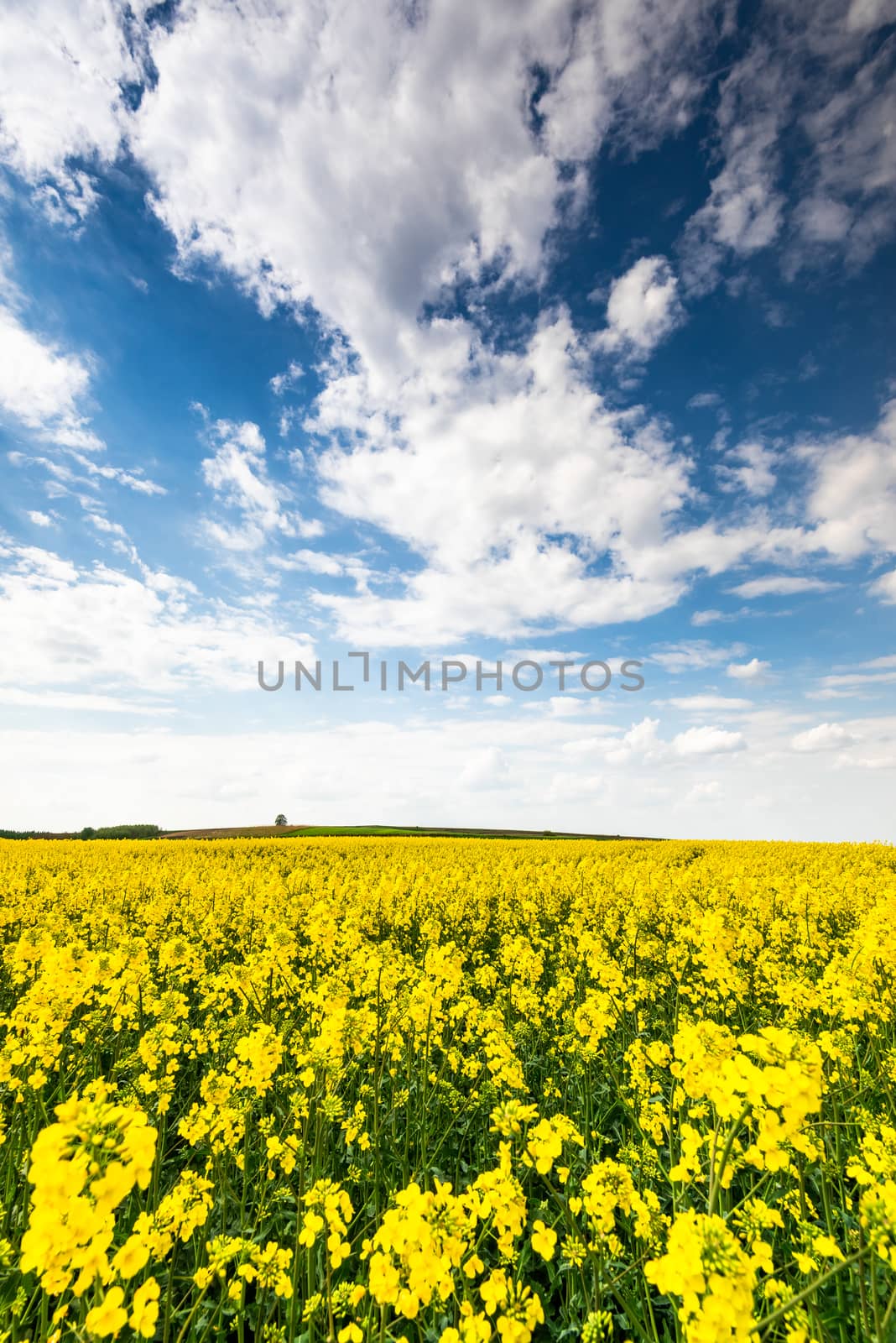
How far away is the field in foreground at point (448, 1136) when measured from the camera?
6.61 ft

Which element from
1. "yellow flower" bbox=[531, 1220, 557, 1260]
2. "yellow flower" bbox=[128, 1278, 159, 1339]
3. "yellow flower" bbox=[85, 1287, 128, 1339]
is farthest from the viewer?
"yellow flower" bbox=[531, 1220, 557, 1260]

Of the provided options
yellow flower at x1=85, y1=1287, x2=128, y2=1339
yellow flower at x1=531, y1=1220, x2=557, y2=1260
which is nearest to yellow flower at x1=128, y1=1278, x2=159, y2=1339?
yellow flower at x1=85, y1=1287, x2=128, y2=1339

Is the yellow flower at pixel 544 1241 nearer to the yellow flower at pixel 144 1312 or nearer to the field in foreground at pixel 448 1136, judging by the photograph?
the field in foreground at pixel 448 1136

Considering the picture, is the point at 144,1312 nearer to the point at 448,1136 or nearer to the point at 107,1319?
the point at 107,1319

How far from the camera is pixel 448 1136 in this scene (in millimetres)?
5145

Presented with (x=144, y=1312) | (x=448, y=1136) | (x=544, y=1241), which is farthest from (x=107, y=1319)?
(x=448, y=1136)

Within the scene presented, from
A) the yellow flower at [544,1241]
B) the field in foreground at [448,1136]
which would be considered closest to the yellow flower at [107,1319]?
the field in foreground at [448,1136]

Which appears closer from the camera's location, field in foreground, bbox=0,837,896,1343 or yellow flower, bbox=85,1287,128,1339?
yellow flower, bbox=85,1287,128,1339

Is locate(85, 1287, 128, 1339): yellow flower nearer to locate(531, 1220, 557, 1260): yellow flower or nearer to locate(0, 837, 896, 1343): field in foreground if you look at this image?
locate(0, 837, 896, 1343): field in foreground

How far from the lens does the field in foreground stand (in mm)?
2016

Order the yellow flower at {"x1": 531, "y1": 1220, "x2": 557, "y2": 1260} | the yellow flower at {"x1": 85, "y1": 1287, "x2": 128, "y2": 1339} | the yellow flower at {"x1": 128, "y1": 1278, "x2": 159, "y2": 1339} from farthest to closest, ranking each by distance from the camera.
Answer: the yellow flower at {"x1": 531, "y1": 1220, "x2": 557, "y2": 1260} → the yellow flower at {"x1": 128, "y1": 1278, "x2": 159, "y2": 1339} → the yellow flower at {"x1": 85, "y1": 1287, "x2": 128, "y2": 1339}

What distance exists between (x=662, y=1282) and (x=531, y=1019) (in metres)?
4.12

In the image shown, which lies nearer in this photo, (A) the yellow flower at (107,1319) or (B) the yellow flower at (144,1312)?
(A) the yellow flower at (107,1319)

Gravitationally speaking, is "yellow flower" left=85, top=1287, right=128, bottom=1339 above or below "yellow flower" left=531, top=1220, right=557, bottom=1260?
above
